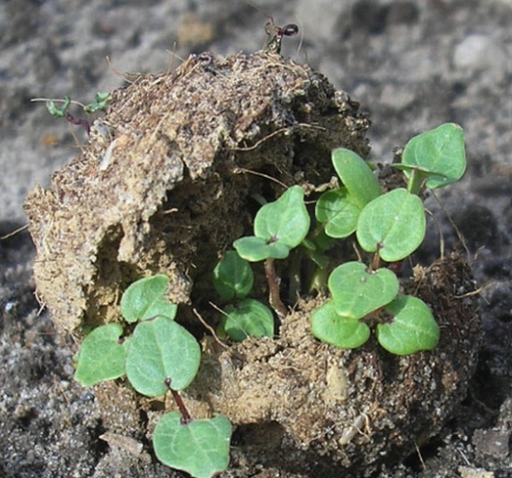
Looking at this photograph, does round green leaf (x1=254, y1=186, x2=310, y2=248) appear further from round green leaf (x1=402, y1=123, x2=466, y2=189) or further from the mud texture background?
the mud texture background

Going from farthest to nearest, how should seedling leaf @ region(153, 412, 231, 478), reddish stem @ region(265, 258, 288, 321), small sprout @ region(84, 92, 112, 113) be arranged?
small sprout @ region(84, 92, 112, 113)
reddish stem @ region(265, 258, 288, 321)
seedling leaf @ region(153, 412, 231, 478)

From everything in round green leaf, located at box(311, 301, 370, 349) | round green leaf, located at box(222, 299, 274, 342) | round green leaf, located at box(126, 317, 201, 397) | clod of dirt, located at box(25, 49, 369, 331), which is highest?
clod of dirt, located at box(25, 49, 369, 331)

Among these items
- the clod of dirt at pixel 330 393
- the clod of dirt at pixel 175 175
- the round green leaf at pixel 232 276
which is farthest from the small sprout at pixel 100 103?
the clod of dirt at pixel 330 393

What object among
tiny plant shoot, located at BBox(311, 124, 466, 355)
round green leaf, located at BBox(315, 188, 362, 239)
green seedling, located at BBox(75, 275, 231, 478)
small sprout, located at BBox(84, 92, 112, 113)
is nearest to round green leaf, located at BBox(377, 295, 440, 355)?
tiny plant shoot, located at BBox(311, 124, 466, 355)

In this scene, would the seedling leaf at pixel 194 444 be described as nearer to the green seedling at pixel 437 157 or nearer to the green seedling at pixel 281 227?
the green seedling at pixel 281 227

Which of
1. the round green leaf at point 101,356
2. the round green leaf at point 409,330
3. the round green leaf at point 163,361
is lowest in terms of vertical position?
the round green leaf at point 409,330
